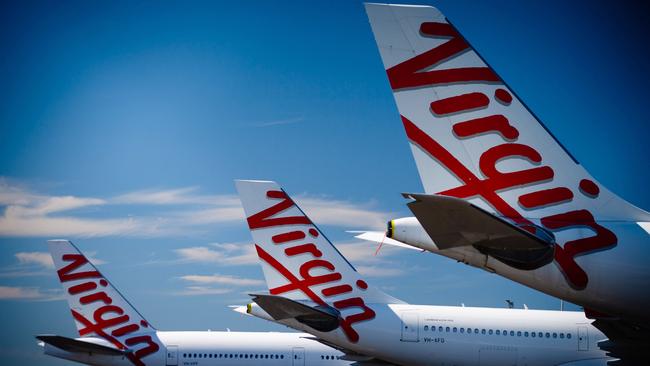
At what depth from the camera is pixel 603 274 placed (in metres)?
8.44

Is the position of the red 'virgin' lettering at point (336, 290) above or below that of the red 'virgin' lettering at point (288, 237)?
below

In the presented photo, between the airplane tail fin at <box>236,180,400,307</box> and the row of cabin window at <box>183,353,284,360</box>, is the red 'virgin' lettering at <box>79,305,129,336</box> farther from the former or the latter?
the airplane tail fin at <box>236,180,400,307</box>

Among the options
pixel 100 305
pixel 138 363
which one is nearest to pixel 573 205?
pixel 138 363

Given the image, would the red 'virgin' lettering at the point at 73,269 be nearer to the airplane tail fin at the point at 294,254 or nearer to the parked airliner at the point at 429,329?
the airplane tail fin at the point at 294,254

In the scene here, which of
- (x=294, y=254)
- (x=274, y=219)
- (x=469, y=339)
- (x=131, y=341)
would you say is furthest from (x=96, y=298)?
(x=469, y=339)

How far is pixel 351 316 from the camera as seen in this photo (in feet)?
81.6

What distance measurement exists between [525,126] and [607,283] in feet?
7.18

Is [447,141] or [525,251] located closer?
[525,251]

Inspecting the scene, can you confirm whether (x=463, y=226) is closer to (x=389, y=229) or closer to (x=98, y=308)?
(x=389, y=229)

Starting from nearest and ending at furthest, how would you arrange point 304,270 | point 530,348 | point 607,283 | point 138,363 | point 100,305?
point 607,283 → point 530,348 → point 304,270 → point 138,363 → point 100,305

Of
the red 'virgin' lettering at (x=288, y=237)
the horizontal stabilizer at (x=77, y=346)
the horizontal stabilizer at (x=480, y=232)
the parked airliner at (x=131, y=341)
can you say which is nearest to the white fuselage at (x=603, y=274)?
the horizontal stabilizer at (x=480, y=232)

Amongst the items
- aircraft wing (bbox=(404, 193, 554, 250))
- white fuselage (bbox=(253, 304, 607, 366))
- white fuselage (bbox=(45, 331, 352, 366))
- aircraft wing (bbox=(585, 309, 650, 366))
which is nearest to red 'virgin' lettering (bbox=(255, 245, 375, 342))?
white fuselage (bbox=(253, 304, 607, 366))

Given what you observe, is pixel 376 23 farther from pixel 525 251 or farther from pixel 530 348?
pixel 530 348

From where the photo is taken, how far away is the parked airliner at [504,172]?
8.47m
